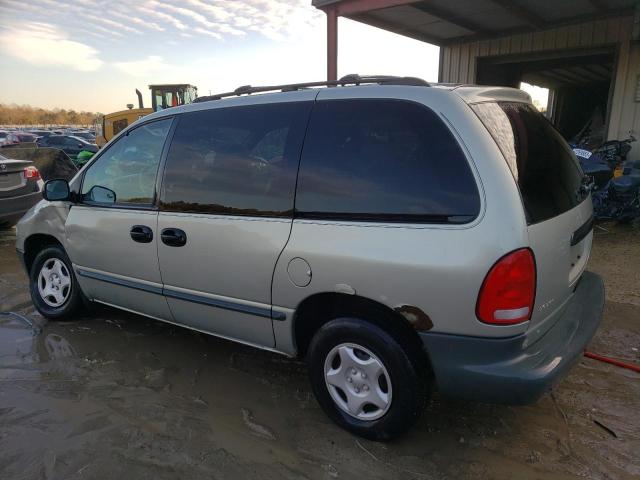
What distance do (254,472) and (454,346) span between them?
1143 mm

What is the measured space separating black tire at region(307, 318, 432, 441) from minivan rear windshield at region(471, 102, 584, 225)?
848mm

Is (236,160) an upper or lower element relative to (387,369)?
upper

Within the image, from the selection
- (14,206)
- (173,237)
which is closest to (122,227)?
(173,237)

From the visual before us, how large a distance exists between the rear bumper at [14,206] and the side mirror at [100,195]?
435 cm

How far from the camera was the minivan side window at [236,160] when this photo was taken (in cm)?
264

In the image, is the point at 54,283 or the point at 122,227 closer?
the point at 122,227

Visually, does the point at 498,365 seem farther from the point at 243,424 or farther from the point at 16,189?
the point at 16,189

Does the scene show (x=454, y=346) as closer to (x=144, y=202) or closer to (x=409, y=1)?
(x=144, y=202)

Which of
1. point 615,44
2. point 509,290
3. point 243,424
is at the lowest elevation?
point 243,424

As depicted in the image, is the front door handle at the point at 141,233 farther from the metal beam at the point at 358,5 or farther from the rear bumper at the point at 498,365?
the metal beam at the point at 358,5

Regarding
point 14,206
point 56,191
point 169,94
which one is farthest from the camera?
point 169,94

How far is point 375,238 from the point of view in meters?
2.24

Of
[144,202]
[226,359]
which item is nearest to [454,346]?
[226,359]

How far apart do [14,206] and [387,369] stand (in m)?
6.93
